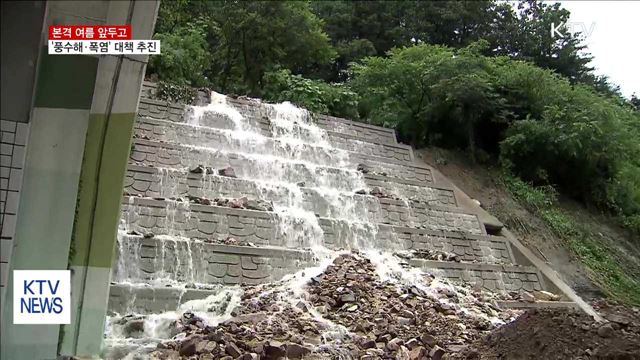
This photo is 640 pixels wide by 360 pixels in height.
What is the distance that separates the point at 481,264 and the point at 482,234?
1312mm

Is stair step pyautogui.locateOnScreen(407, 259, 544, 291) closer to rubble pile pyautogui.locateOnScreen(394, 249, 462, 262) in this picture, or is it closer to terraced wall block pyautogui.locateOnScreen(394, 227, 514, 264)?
rubble pile pyautogui.locateOnScreen(394, 249, 462, 262)

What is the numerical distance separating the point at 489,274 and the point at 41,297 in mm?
6967

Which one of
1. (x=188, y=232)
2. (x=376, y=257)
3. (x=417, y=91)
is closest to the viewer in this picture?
(x=188, y=232)

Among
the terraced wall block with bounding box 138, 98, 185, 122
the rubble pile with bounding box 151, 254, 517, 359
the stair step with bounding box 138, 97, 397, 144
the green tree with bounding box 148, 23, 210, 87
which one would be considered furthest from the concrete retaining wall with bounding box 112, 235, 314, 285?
the green tree with bounding box 148, 23, 210, 87

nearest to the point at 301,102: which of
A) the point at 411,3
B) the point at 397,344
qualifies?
the point at 397,344

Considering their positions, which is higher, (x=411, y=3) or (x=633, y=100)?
(x=411, y=3)

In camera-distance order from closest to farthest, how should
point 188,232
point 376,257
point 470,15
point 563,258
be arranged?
1. point 188,232
2. point 376,257
3. point 563,258
4. point 470,15

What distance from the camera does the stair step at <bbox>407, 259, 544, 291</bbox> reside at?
26.3ft

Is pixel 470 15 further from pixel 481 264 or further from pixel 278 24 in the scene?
pixel 481 264

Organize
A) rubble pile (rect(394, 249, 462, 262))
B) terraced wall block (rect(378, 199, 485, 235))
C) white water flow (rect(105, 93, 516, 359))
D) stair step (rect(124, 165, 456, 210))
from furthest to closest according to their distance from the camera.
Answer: terraced wall block (rect(378, 199, 485, 235))
rubble pile (rect(394, 249, 462, 262))
stair step (rect(124, 165, 456, 210))
white water flow (rect(105, 93, 516, 359))

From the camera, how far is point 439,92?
13.3m

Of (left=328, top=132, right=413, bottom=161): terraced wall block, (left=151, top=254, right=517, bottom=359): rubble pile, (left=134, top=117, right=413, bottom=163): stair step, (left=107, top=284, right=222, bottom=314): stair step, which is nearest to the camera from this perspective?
(left=151, top=254, right=517, bottom=359): rubble pile

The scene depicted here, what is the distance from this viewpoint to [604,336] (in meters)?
4.02

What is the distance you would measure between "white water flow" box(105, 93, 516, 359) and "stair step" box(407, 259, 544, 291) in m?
0.58
